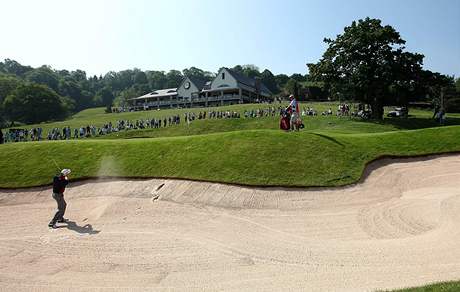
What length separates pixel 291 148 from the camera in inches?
853

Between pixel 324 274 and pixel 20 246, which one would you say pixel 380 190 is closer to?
pixel 324 274

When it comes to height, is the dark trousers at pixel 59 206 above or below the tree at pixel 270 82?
below

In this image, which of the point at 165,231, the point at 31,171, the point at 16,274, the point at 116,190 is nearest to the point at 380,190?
the point at 165,231

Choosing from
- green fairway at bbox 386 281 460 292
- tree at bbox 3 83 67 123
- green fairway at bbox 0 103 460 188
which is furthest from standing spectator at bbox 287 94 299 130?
tree at bbox 3 83 67 123

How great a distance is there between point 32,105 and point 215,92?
54436 mm

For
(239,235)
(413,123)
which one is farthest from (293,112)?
(413,123)

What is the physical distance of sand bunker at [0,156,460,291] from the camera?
36.8 feet

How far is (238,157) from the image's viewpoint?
21.1 metres

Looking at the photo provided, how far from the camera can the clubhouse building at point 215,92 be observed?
119562 millimetres

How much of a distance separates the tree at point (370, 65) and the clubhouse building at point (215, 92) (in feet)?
195

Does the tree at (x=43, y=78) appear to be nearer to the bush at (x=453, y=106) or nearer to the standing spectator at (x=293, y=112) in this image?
the bush at (x=453, y=106)

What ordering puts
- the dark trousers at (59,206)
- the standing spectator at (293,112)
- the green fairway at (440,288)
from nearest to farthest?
the green fairway at (440,288), the dark trousers at (59,206), the standing spectator at (293,112)

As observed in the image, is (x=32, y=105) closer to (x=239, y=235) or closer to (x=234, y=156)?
(x=234, y=156)

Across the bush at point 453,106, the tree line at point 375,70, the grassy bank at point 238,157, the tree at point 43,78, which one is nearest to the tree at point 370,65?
the tree line at point 375,70
